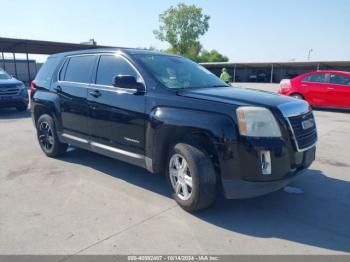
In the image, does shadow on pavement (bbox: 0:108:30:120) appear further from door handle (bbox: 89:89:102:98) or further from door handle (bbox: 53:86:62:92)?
door handle (bbox: 89:89:102:98)

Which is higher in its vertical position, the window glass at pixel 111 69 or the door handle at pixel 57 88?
the window glass at pixel 111 69

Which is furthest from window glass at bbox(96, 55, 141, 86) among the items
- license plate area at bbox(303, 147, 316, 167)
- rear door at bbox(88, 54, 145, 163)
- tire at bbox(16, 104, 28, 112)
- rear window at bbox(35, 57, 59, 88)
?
tire at bbox(16, 104, 28, 112)

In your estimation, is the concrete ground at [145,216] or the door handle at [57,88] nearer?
the concrete ground at [145,216]

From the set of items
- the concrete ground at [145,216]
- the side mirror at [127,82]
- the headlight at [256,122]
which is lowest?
the concrete ground at [145,216]

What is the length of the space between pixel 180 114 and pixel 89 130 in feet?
6.08

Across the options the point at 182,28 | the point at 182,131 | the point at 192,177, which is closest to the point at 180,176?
the point at 192,177

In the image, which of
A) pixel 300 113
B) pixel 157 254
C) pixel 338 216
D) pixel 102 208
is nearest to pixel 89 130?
pixel 102 208

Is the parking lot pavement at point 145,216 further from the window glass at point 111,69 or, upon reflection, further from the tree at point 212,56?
the tree at point 212,56

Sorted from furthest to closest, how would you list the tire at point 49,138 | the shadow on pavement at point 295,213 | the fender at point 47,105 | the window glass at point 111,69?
the tire at point 49,138 → the fender at point 47,105 → the window glass at point 111,69 → the shadow on pavement at point 295,213

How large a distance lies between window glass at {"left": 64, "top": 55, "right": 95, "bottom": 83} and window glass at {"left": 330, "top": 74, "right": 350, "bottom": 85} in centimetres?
1070

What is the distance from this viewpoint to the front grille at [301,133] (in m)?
3.50

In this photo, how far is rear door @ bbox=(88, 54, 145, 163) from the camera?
4.14 meters

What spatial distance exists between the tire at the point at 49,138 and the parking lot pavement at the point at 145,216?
0.44 meters

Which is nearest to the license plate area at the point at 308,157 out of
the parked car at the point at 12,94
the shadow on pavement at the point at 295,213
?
the shadow on pavement at the point at 295,213
